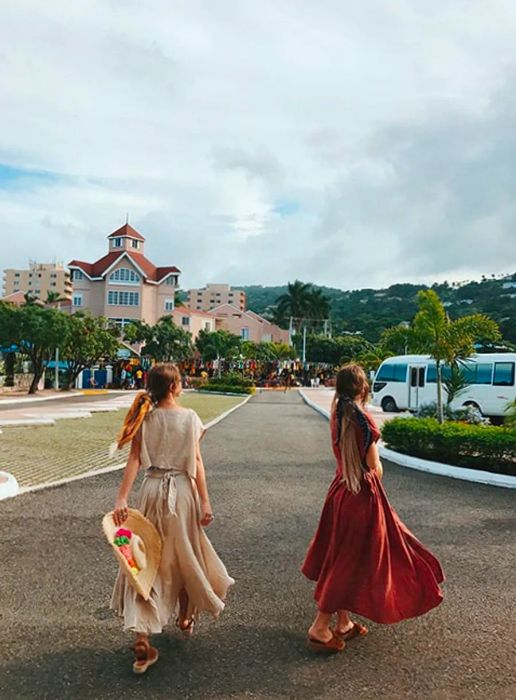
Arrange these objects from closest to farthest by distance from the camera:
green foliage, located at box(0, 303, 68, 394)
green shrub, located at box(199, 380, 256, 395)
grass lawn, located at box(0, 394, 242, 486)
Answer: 1. grass lawn, located at box(0, 394, 242, 486)
2. green foliage, located at box(0, 303, 68, 394)
3. green shrub, located at box(199, 380, 256, 395)

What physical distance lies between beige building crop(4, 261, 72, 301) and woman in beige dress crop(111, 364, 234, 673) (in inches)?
6311

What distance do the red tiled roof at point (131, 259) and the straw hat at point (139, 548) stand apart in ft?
205

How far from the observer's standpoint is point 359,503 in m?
3.89

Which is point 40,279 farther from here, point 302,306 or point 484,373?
point 484,373

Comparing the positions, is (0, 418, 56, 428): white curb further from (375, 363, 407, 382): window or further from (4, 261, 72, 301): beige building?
(4, 261, 72, 301): beige building

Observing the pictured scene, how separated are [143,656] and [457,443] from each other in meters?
8.20

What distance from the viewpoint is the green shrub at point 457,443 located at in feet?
33.3

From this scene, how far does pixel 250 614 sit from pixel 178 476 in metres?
1.20

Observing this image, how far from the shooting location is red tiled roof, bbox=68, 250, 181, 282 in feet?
214

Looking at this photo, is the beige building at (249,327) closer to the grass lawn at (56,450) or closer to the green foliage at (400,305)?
the green foliage at (400,305)

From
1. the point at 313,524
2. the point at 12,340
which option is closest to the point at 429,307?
the point at 313,524

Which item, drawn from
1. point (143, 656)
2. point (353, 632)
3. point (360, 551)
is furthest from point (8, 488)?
point (360, 551)

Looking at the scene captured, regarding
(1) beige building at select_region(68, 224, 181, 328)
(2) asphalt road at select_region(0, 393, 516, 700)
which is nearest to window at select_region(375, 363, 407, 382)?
(2) asphalt road at select_region(0, 393, 516, 700)

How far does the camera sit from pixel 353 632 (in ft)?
13.0
